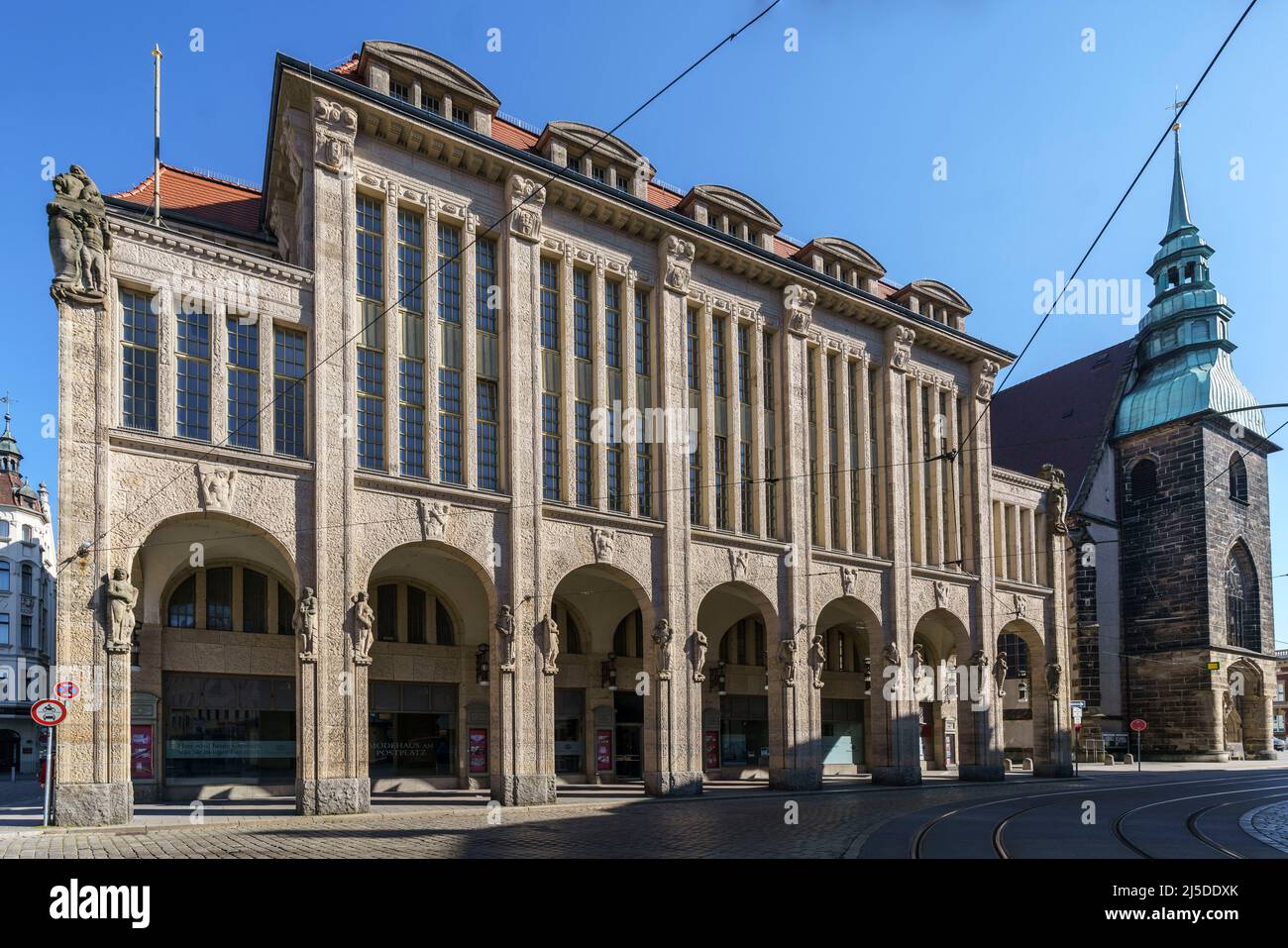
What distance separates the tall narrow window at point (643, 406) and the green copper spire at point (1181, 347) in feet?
135

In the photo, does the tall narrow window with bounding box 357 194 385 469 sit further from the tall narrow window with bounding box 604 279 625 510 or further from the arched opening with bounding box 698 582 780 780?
the arched opening with bounding box 698 582 780 780

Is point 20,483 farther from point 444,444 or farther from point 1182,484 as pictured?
point 1182,484

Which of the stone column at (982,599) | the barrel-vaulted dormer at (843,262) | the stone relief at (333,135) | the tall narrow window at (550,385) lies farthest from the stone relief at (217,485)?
the stone column at (982,599)

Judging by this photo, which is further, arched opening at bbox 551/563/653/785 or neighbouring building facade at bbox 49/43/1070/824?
arched opening at bbox 551/563/653/785

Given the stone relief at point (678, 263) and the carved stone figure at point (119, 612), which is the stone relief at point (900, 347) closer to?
Result: the stone relief at point (678, 263)

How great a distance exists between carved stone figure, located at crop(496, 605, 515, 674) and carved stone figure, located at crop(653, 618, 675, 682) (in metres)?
4.71

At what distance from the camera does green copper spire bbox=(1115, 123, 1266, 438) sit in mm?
61906

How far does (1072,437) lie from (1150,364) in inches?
256

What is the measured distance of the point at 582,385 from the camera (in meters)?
29.5

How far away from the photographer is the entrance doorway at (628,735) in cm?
3428

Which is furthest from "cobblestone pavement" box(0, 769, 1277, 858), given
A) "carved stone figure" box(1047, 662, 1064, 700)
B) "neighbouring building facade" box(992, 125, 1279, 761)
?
"neighbouring building facade" box(992, 125, 1279, 761)

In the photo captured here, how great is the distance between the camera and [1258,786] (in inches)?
1423

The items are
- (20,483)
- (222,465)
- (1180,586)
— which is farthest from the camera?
(20,483)

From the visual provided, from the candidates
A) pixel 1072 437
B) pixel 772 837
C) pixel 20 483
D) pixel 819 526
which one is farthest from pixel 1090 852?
pixel 20 483
